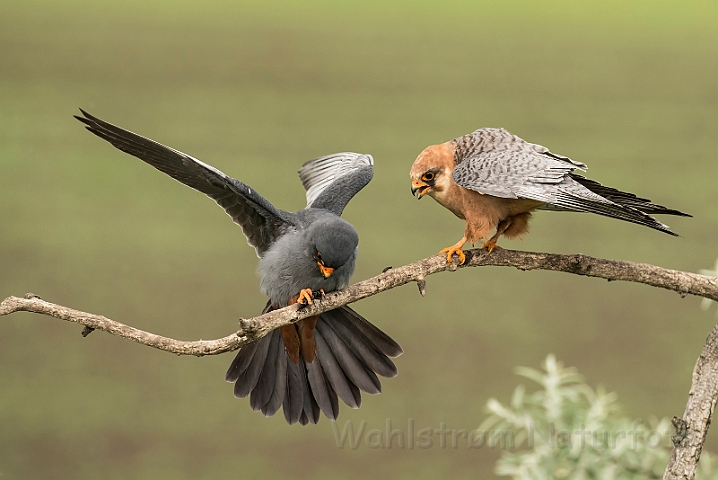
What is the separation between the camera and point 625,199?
1.80 metres

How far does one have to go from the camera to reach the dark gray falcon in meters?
2.04

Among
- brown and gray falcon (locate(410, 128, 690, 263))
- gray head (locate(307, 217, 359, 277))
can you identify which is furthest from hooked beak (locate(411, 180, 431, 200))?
gray head (locate(307, 217, 359, 277))

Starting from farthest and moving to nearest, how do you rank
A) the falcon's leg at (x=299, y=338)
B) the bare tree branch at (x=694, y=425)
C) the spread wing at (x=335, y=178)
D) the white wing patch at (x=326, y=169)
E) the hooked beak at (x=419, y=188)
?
the white wing patch at (x=326, y=169) < the spread wing at (x=335, y=178) < the falcon's leg at (x=299, y=338) < the hooked beak at (x=419, y=188) < the bare tree branch at (x=694, y=425)

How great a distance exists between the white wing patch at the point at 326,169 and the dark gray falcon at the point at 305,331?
0.38m

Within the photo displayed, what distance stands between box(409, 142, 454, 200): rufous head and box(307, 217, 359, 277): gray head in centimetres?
23

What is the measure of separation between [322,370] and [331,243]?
530 mm

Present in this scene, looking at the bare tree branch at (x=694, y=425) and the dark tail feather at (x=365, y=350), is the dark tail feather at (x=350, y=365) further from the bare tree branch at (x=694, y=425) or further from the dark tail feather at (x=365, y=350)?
the bare tree branch at (x=694, y=425)

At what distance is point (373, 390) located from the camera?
89.4 inches

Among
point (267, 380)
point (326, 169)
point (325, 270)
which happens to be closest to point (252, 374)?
point (267, 380)

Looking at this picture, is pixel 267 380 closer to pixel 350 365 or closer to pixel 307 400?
pixel 307 400

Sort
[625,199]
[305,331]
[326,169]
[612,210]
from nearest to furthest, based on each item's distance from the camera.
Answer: [612,210]
[625,199]
[305,331]
[326,169]

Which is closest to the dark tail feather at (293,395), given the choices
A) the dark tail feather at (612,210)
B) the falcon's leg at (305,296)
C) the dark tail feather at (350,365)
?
the dark tail feather at (350,365)

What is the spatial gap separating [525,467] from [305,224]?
1.11 meters

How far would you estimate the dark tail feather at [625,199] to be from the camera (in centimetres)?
173
